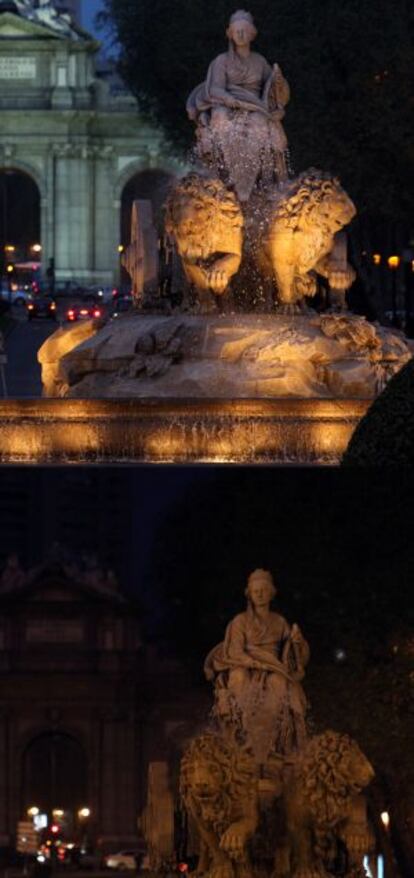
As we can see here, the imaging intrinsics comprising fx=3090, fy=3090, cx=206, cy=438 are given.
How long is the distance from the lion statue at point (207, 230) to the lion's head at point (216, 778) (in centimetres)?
1196

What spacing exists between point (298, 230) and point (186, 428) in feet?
8.82

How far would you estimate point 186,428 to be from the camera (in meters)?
25.8

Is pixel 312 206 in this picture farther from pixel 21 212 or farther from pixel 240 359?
pixel 21 212

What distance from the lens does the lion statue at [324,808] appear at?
15.9 metres

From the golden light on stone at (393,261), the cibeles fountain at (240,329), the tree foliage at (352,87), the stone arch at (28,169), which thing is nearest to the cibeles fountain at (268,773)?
the cibeles fountain at (240,329)

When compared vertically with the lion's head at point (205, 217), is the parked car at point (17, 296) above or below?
above

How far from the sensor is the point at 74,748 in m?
17.1

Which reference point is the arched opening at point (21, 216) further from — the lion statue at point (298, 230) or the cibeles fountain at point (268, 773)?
the cibeles fountain at point (268, 773)

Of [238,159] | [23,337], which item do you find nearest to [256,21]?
[23,337]

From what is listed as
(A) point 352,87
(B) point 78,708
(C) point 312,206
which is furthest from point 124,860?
(A) point 352,87

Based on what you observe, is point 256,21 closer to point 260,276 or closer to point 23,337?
point 23,337

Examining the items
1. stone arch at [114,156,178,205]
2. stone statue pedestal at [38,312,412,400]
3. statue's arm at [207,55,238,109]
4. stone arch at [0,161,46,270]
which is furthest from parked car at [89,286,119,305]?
stone statue pedestal at [38,312,412,400]

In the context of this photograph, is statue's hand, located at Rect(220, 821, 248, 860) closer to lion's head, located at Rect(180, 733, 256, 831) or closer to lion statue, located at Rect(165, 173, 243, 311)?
lion's head, located at Rect(180, 733, 256, 831)

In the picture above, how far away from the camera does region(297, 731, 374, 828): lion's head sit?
52.2 feet
